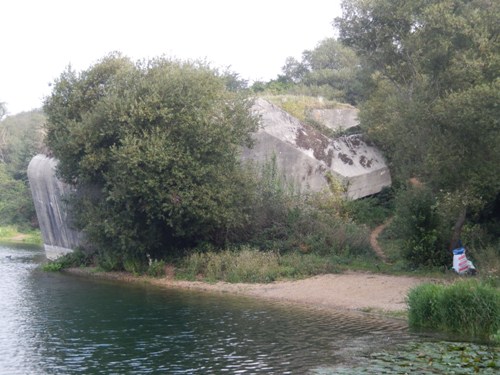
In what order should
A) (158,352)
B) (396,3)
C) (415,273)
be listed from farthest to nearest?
(396,3)
(415,273)
(158,352)

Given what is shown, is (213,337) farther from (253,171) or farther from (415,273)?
(253,171)

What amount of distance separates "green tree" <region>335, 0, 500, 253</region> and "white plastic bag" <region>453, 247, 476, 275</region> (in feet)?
4.16

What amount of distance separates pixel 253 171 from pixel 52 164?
498 inches

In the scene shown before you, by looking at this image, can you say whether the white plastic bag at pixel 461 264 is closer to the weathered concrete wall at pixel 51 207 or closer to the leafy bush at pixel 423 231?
the leafy bush at pixel 423 231

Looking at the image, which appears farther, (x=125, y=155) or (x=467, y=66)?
(x=125, y=155)

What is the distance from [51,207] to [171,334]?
22.0 meters

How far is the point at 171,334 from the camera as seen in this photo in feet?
56.2

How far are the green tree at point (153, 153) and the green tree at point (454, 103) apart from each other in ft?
23.1

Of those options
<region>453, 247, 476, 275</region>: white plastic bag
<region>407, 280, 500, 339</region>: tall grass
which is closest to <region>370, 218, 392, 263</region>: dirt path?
<region>453, 247, 476, 275</region>: white plastic bag

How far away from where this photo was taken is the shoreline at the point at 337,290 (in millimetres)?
20328

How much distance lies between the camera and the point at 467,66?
67.6ft

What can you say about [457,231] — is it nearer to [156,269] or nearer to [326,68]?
[156,269]

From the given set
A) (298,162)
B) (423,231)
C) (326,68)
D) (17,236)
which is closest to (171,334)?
(423,231)

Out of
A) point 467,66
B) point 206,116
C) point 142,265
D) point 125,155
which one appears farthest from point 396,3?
point 142,265
